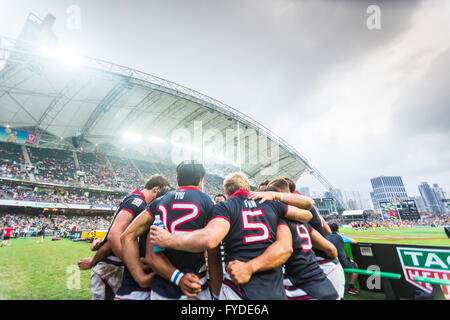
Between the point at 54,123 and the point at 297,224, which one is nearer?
the point at 297,224

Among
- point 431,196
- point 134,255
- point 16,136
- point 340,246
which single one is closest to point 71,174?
point 16,136

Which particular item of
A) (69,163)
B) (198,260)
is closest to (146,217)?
(198,260)

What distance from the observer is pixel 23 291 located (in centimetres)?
433

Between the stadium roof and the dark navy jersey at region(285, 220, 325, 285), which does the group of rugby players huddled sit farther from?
the stadium roof

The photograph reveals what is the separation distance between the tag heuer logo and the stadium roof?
670 inches

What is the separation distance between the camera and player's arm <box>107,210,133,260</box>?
2195 millimetres

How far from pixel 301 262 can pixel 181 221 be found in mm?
1453

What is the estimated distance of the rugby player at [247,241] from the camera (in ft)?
5.25

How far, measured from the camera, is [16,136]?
2336 cm

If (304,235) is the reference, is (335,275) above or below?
below

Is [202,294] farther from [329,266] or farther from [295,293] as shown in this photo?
[329,266]

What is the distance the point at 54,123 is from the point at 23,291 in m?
24.4
